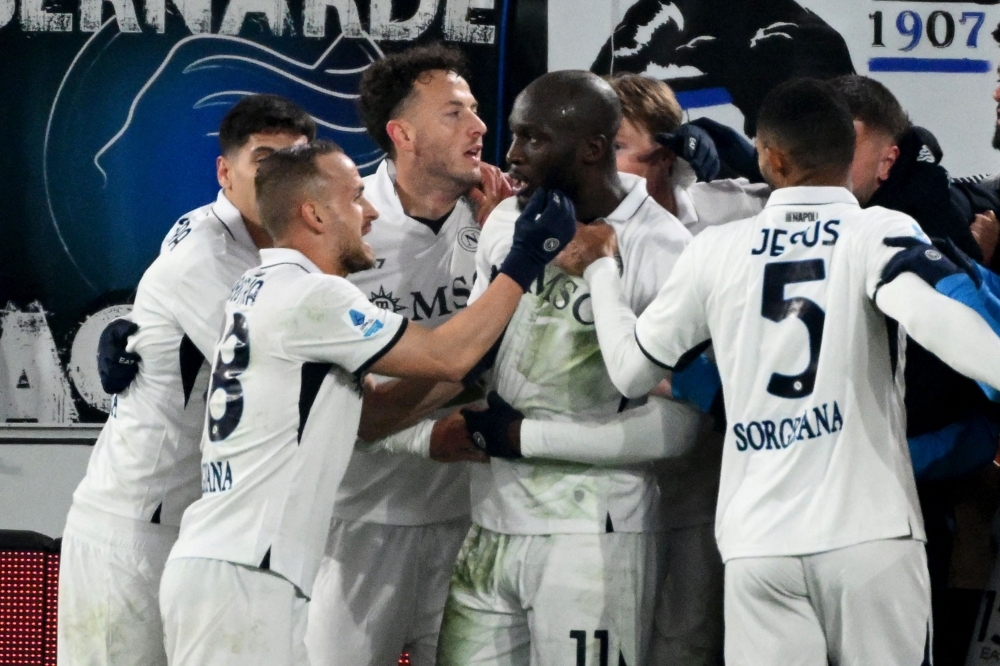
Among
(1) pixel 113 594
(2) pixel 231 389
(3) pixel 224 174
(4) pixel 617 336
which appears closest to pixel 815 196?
(4) pixel 617 336

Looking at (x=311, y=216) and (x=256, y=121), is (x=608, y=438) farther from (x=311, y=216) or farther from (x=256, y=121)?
(x=256, y=121)

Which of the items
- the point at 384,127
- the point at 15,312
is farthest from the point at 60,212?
the point at 384,127

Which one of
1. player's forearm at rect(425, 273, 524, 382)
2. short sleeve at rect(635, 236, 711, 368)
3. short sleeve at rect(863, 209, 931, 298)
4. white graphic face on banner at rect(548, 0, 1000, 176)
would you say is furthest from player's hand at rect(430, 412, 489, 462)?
white graphic face on banner at rect(548, 0, 1000, 176)

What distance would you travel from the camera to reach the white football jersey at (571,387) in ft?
11.1

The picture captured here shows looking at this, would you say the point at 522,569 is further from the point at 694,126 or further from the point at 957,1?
the point at 957,1

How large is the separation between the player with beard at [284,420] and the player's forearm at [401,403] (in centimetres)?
46

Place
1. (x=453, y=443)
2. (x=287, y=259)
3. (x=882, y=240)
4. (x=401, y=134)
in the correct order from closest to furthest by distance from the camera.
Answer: (x=882, y=240) < (x=287, y=259) < (x=453, y=443) < (x=401, y=134)

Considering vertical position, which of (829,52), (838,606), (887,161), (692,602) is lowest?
(692,602)

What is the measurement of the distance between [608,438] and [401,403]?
72 centimetres

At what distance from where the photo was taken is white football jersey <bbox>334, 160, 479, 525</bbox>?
3.97 m

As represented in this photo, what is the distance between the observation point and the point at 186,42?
18.1 ft

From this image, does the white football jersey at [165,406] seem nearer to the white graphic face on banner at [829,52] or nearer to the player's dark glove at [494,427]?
the player's dark glove at [494,427]

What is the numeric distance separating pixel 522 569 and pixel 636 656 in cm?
37

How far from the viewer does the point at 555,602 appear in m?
3.30
